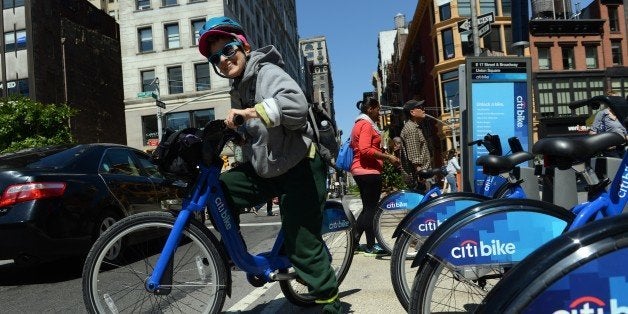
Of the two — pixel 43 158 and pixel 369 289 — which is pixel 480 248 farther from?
pixel 43 158

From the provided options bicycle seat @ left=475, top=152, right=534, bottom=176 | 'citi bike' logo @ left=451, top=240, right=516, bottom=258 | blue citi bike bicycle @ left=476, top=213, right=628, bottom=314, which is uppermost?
bicycle seat @ left=475, top=152, right=534, bottom=176

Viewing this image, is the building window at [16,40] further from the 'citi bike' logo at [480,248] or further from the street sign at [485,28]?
the 'citi bike' logo at [480,248]

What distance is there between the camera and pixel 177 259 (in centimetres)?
284

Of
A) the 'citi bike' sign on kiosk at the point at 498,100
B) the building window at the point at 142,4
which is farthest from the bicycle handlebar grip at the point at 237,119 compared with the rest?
the building window at the point at 142,4

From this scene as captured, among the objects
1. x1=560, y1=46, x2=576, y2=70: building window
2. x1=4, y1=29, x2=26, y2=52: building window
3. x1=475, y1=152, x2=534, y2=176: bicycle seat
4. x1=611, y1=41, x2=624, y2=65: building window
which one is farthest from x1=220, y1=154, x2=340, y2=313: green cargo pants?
x1=611, y1=41, x2=624, y2=65: building window

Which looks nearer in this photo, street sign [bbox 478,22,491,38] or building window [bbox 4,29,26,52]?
street sign [bbox 478,22,491,38]

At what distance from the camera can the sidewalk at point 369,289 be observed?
142 inches

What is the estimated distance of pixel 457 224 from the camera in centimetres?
231

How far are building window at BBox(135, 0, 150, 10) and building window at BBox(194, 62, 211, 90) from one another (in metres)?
7.22

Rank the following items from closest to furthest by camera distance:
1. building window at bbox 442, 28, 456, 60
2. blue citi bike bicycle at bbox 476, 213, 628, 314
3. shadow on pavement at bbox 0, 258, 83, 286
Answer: blue citi bike bicycle at bbox 476, 213, 628, 314 < shadow on pavement at bbox 0, 258, 83, 286 < building window at bbox 442, 28, 456, 60

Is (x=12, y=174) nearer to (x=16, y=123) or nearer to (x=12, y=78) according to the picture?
(x=16, y=123)

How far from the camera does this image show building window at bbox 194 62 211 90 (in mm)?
42750

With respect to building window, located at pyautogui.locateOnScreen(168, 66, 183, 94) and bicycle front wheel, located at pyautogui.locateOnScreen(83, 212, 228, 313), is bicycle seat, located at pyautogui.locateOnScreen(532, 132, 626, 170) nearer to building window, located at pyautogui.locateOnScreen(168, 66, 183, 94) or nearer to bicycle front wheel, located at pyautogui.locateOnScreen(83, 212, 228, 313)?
bicycle front wheel, located at pyautogui.locateOnScreen(83, 212, 228, 313)

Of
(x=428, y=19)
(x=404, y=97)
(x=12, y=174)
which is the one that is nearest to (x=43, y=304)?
(x=12, y=174)
